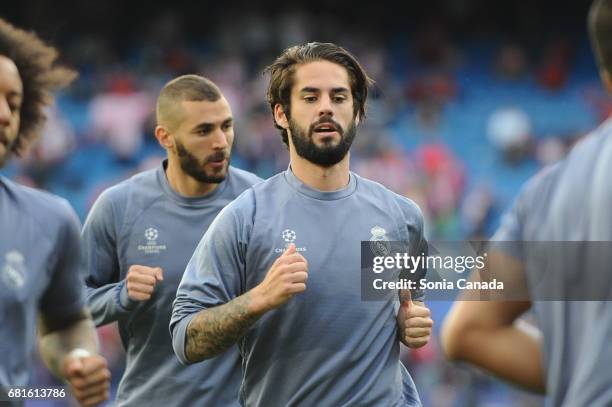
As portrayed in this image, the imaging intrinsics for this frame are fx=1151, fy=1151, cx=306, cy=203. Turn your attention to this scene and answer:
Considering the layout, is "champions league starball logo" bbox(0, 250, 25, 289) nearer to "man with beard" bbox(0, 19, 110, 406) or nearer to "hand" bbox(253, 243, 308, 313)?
"man with beard" bbox(0, 19, 110, 406)

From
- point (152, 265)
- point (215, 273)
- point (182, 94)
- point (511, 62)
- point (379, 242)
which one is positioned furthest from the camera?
point (511, 62)

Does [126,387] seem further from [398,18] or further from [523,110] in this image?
[398,18]

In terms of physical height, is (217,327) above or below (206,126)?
below

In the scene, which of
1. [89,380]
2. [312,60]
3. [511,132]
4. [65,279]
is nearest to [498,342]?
[89,380]

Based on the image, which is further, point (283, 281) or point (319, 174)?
point (319, 174)

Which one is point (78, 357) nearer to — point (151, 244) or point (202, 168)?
point (151, 244)

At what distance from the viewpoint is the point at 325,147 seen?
4.69 metres

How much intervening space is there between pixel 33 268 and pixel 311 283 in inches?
49.4

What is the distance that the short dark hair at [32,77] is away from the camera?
13.1ft

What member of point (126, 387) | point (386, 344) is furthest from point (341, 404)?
point (126, 387)

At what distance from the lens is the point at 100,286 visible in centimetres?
588

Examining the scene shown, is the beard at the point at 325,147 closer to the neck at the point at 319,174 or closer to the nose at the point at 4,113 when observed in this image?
the neck at the point at 319,174

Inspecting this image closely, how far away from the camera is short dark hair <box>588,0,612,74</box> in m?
2.62

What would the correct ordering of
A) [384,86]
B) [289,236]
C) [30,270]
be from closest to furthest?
[30,270]
[289,236]
[384,86]
